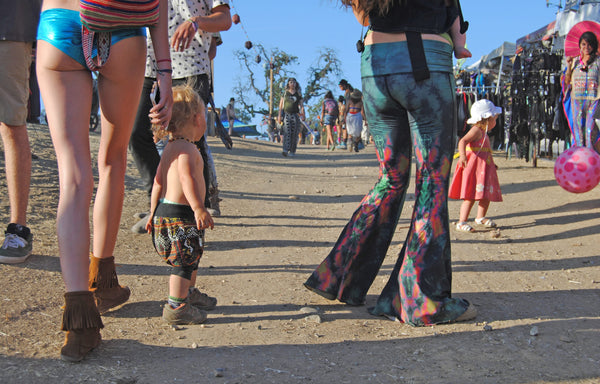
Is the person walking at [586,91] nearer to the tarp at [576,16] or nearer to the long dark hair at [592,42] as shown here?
the long dark hair at [592,42]

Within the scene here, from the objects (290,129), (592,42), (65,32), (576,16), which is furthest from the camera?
(290,129)

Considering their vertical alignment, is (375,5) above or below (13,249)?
above

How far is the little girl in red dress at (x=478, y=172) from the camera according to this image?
6070 millimetres

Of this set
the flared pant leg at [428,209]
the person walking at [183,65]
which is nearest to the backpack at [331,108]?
the person walking at [183,65]

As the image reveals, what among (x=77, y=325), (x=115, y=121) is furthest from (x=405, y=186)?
(x=77, y=325)

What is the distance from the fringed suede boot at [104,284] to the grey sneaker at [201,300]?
0.38 meters

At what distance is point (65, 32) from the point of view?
2432mm

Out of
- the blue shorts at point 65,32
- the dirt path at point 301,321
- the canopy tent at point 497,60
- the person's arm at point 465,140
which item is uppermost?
the canopy tent at point 497,60

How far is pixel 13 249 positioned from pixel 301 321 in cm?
210

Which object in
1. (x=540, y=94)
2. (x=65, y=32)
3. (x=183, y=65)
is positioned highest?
(x=540, y=94)

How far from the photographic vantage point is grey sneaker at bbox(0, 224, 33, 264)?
146 inches

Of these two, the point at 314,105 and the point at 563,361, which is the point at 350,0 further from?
the point at 314,105

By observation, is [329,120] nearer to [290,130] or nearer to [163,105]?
[290,130]

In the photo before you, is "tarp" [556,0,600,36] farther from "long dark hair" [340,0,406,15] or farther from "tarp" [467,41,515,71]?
"long dark hair" [340,0,406,15]
